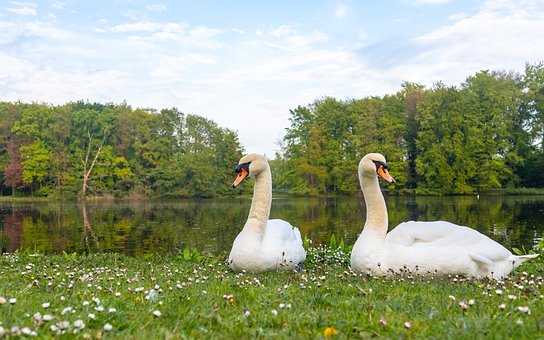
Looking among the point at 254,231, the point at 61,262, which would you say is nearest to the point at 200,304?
the point at 254,231

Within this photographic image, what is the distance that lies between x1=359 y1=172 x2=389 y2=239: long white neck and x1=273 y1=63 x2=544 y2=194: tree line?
211 ft

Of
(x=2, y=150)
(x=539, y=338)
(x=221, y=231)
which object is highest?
(x=2, y=150)

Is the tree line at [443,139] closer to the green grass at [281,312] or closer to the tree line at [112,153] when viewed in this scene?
the tree line at [112,153]

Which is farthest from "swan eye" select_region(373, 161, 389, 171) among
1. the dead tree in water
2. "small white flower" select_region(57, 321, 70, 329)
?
the dead tree in water

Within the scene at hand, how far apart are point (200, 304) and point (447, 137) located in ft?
238

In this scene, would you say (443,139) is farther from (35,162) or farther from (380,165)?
(380,165)

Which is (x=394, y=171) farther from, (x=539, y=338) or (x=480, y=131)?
(x=539, y=338)

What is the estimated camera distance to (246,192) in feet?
275

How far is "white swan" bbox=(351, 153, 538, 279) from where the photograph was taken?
809 cm

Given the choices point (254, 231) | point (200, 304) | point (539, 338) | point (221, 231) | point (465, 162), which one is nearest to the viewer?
point (539, 338)

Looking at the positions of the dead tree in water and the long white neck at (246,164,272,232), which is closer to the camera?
the long white neck at (246,164,272,232)

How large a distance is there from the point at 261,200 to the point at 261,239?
79 centimetres

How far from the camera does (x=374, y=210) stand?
9.36 meters

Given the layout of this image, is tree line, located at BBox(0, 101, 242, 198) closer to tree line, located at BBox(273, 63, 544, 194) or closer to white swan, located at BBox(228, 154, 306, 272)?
tree line, located at BBox(273, 63, 544, 194)
